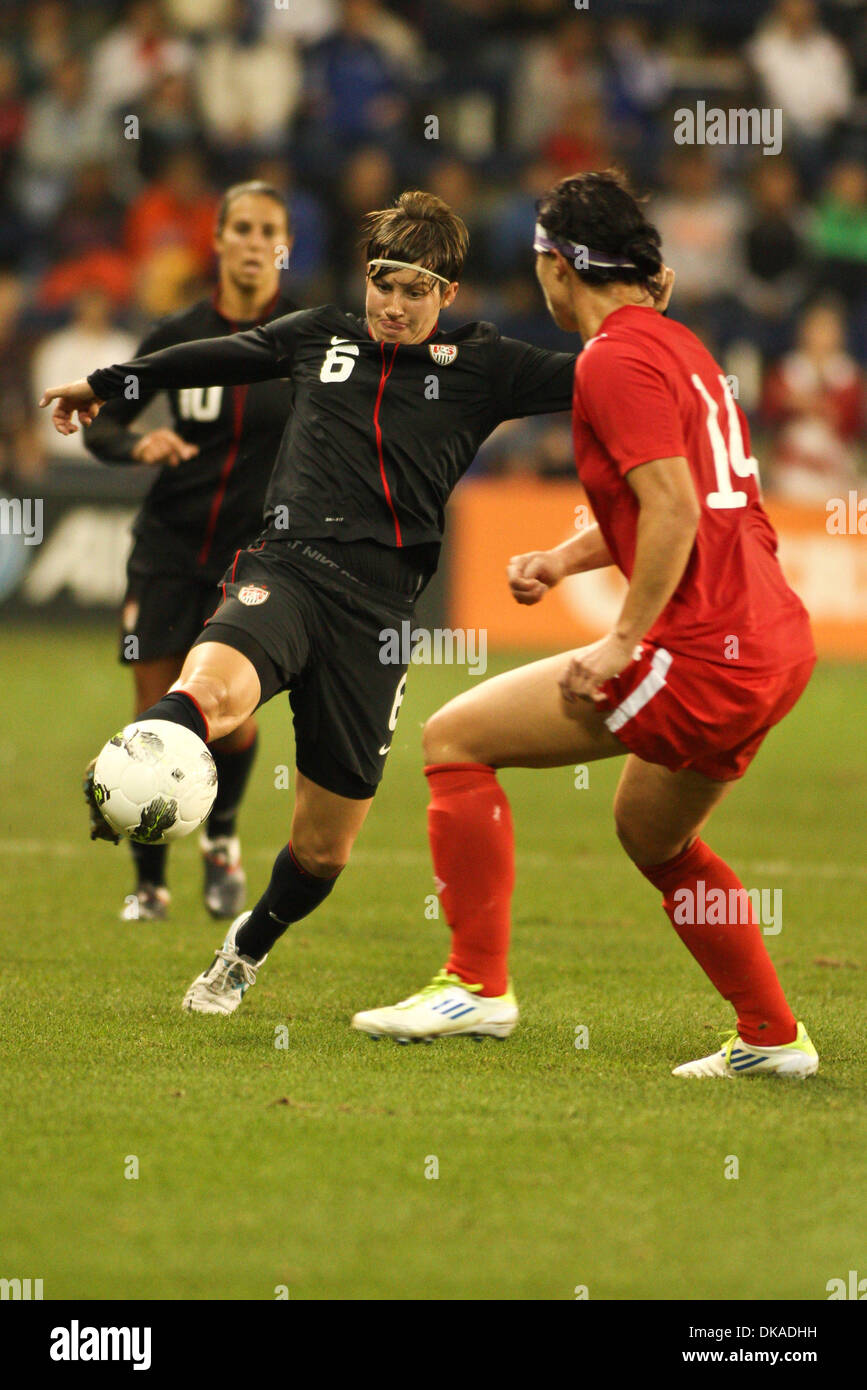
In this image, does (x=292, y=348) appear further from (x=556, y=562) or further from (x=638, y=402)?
(x=638, y=402)

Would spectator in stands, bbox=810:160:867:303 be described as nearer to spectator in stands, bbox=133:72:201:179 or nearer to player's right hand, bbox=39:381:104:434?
spectator in stands, bbox=133:72:201:179

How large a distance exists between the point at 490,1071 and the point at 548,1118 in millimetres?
431

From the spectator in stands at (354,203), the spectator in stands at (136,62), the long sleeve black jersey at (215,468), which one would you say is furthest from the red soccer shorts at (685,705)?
the spectator in stands at (136,62)

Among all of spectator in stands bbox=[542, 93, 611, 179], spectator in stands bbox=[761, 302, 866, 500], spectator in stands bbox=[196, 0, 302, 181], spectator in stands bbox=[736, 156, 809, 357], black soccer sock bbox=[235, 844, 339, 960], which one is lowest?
black soccer sock bbox=[235, 844, 339, 960]

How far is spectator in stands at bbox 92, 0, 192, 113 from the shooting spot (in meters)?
17.4

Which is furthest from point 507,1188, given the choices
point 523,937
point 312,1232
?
point 523,937

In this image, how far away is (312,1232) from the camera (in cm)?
313

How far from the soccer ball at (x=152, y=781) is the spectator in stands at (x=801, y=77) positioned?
601 inches

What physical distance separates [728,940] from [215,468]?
296 centimetres

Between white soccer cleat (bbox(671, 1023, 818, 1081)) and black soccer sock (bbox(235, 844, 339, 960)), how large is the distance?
3.71ft

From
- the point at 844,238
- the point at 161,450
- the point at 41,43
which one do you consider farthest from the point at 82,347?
the point at 161,450

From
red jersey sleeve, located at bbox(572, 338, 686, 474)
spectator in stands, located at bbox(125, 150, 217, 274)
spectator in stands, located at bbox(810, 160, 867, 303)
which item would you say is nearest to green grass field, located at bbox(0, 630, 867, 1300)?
red jersey sleeve, located at bbox(572, 338, 686, 474)

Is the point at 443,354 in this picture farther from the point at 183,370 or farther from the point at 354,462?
the point at 183,370

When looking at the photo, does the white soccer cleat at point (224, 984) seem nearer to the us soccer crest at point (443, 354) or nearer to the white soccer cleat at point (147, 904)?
the white soccer cleat at point (147, 904)
